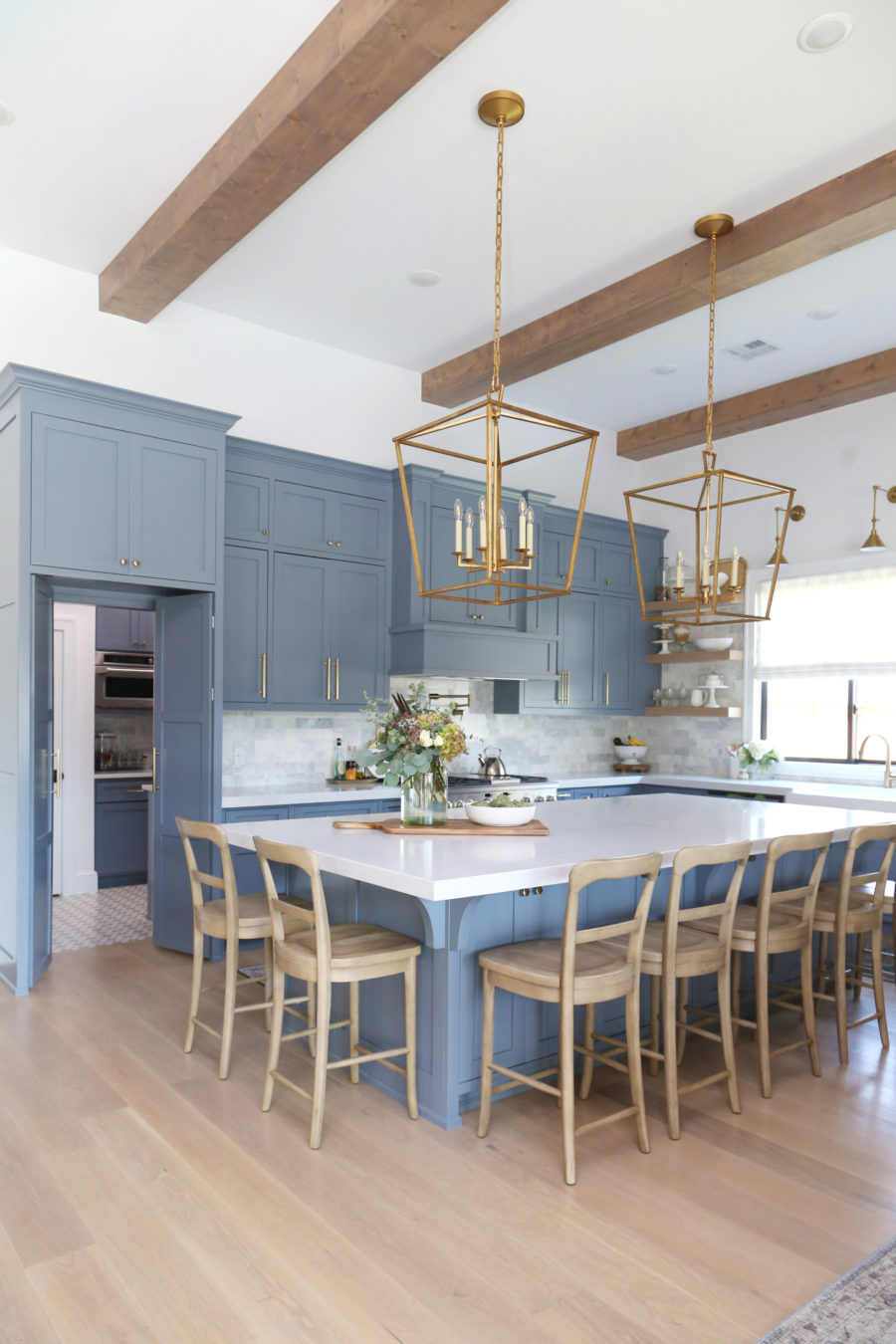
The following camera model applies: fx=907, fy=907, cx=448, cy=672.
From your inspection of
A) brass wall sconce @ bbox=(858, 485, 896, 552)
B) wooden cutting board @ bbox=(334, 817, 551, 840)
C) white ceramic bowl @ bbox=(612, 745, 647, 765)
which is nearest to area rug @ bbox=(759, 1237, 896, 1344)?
wooden cutting board @ bbox=(334, 817, 551, 840)

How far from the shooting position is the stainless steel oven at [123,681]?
645cm

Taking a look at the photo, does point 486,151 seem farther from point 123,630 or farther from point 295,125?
point 123,630

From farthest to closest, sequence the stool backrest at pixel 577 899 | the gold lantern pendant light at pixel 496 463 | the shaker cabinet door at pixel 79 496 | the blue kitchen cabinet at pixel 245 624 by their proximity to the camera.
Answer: the blue kitchen cabinet at pixel 245 624
the shaker cabinet door at pixel 79 496
the gold lantern pendant light at pixel 496 463
the stool backrest at pixel 577 899

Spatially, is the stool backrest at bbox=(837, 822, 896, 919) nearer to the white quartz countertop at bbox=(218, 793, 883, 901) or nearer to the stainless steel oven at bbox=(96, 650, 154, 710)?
the white quartz countertop at bbox=(218, 793, 883, 901)

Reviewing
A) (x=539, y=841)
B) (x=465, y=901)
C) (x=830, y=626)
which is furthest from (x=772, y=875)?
(x=830, y=626)

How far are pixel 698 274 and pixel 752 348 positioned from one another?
1.35 m

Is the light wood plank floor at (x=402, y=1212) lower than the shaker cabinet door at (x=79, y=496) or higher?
lower

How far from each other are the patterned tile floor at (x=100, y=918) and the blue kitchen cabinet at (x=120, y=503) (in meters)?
2.11

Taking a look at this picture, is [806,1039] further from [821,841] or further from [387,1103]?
[387,1103]

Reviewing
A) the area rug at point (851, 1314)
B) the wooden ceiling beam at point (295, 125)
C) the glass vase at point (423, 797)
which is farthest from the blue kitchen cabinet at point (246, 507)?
the area rug at point (851, 1314)

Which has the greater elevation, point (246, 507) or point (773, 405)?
point (773, 405)

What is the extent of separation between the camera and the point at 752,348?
18.0 ft

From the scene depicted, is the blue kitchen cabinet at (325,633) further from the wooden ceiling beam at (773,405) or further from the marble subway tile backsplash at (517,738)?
the wooden ceiling beam at (773,405)

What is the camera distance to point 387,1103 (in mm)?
2979
